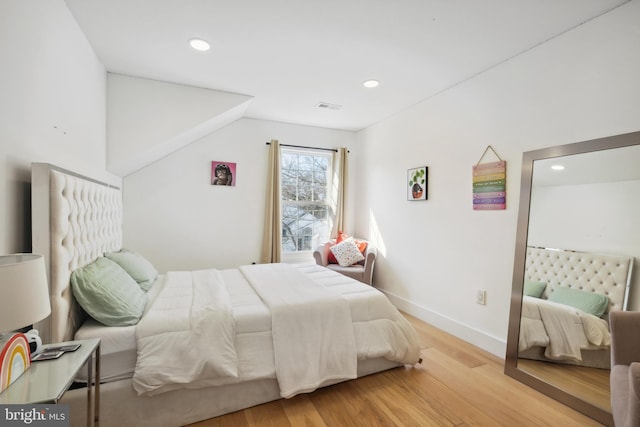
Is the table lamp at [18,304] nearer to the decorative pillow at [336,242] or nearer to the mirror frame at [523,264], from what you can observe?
the mirror frame at [523,264]

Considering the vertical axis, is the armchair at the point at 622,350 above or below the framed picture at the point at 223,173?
below

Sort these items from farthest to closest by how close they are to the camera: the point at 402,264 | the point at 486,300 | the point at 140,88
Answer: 1. the point at 402,264
2. the point at 140,88
3. the point at 486,300

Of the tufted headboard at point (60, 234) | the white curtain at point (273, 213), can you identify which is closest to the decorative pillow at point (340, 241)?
the white curtain at point (273, 213)

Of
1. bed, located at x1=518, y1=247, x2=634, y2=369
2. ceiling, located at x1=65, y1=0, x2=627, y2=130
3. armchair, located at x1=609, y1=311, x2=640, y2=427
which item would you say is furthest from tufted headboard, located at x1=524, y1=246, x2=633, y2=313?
ceiling, located at x1=65, y1=0, x2=627, y2=130

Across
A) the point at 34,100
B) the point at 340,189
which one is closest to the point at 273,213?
the point at 340,189

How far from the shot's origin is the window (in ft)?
14.5

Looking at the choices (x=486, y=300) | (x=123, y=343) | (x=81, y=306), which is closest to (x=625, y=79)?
(x=486, y=300)

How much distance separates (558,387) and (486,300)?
78 cm

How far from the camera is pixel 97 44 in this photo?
2275 mm

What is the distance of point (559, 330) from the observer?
6.68 feet

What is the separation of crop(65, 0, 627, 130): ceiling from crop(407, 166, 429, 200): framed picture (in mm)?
857

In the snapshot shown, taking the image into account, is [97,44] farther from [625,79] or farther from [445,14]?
[625,79]

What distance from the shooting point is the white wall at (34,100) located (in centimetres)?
129

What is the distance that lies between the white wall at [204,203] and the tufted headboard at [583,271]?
316 centimetres
